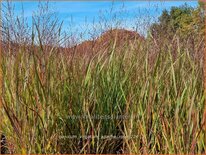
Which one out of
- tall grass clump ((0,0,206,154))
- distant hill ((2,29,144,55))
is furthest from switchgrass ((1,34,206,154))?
distant hill ((2,29,144,55))

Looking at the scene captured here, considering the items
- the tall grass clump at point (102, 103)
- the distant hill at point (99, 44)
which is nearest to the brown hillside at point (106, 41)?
the distant hill at point (99, 44)

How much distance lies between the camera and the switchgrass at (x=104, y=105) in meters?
2.54

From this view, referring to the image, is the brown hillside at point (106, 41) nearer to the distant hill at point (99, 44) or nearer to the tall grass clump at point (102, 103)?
the distant hill at point (99, 44)

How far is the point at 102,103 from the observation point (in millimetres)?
2814

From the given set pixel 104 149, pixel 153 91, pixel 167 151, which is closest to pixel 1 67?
pixel 104 149

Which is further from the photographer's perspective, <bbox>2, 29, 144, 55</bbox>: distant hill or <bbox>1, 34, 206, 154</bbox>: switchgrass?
<bbox>2, 29, 144, 55</bbox>: distant hill

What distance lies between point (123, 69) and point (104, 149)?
0.61m

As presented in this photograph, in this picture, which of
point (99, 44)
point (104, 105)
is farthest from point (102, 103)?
point (99, 44)

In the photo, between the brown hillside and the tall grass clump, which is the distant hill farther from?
the tall grass clump

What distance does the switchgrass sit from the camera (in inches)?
99.8

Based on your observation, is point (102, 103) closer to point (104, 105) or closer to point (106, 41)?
point (104, 105)

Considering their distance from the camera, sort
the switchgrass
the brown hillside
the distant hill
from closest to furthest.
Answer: the switchgrass, the distant hill, the brown hillside

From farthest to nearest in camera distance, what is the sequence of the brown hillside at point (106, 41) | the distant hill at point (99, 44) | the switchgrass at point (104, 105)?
the brown hillside at point (106, 41) → the distant hill at point (99, 44) → the switchgrass at point (104, 105)

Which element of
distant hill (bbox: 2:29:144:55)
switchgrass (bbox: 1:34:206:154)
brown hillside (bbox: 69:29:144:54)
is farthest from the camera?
brown hillside (bbox: 69:29:144:54)
